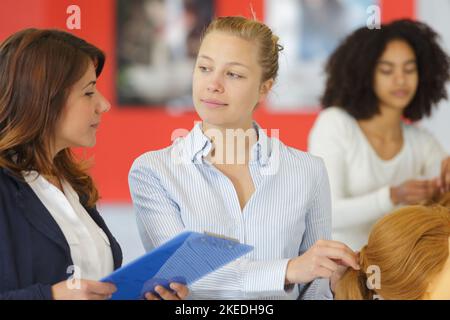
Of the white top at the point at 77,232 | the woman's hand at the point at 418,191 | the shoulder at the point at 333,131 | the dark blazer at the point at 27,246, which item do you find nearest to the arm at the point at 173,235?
the white top at the point at 77,232

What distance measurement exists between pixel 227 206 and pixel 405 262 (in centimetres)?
36

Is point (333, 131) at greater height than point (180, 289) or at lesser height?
greater

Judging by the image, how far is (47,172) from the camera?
1.50m

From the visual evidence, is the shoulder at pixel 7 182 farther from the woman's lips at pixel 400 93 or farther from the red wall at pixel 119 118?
the red wall at pixel 119 118

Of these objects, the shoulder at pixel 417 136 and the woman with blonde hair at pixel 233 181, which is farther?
the shoulder at pixel 417 136

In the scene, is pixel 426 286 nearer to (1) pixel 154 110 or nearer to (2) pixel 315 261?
(2) pixel 315 261

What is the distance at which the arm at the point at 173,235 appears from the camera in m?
1.46

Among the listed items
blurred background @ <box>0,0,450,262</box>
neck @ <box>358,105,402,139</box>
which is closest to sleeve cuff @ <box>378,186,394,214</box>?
neck @ <box>358,105,402,139</box>

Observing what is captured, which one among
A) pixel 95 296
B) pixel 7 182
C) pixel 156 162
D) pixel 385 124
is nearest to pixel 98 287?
pixel 95 296

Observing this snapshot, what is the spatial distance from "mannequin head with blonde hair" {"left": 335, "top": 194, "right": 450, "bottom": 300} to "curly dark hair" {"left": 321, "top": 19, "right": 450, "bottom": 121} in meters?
1.07

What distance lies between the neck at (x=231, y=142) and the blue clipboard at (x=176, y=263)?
0.30 meters

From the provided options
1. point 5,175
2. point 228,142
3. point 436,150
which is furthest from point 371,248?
point 436,150

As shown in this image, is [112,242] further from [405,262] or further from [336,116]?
[336,116]

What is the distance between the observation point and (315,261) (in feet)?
4.50
